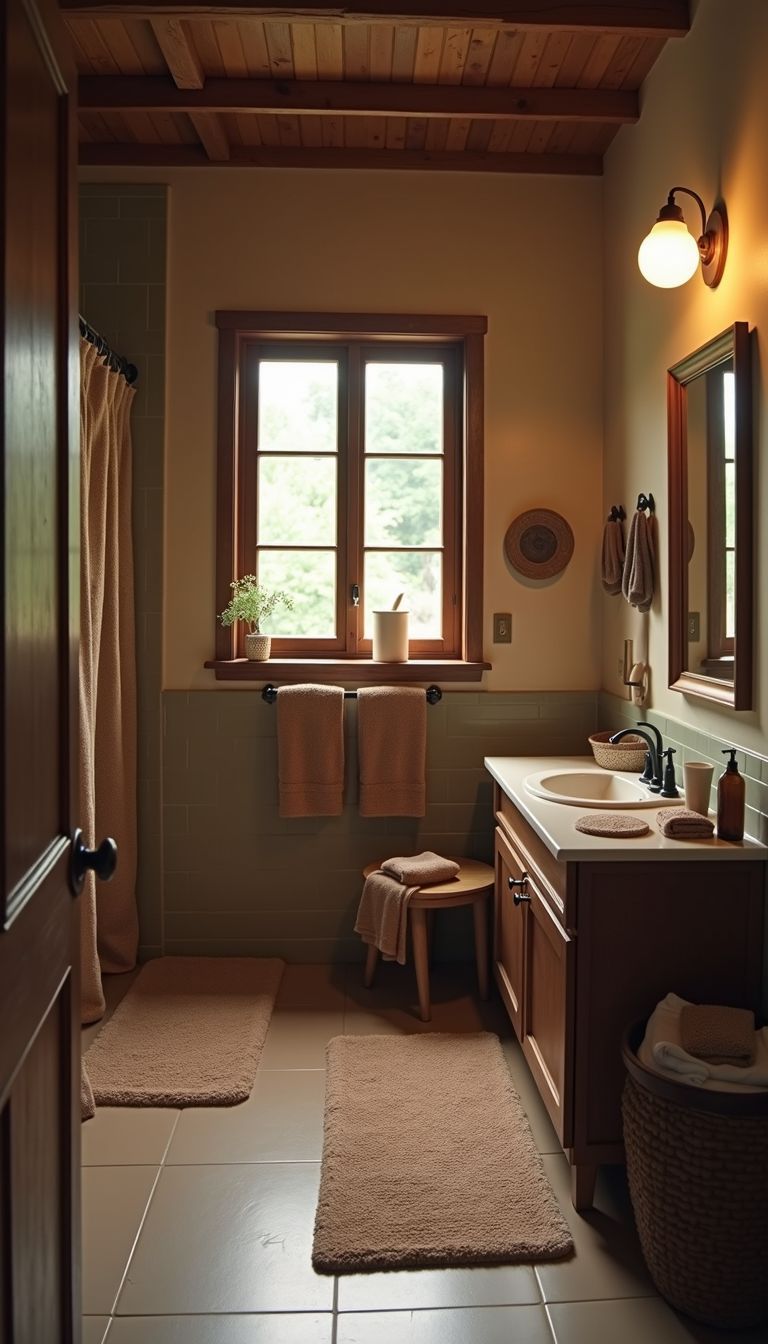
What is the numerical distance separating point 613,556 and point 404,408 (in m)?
0.97

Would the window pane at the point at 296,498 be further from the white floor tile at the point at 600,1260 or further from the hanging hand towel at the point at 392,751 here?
the white floor tile at the point at 600,1260

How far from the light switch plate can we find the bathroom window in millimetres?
119

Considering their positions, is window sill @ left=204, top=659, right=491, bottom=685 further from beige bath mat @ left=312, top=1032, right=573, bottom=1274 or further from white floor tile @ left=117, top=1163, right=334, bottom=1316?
white floor tile @ left=117, top=1163, right=334, bottom=1316

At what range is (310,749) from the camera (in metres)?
3.46

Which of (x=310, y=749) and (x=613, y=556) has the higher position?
(x=613, y=556)

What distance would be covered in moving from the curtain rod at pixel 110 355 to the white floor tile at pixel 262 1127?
85.2 inches

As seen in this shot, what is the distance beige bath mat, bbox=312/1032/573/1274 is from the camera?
2006 millimetres

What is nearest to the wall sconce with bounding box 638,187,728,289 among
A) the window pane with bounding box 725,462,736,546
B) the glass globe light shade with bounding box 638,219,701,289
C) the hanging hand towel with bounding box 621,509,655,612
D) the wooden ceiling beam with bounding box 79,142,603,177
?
the glass globe light shade with bounding box 638,219,701,289

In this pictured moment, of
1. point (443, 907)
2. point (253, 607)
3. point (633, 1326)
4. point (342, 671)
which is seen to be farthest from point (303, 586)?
point (633, 1326)

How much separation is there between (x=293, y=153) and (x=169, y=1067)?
3.00 metres

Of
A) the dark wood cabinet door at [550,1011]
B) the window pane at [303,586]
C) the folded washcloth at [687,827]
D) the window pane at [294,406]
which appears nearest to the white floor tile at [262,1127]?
the dark wood cabinet door at [550,1011]

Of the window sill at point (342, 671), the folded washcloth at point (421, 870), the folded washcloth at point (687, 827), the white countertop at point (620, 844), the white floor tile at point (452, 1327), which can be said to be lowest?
the white floor tile at point (452, 1327)

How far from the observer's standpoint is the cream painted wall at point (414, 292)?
11.5 feet

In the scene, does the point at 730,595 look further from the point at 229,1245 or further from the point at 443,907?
the point at 229,1245
